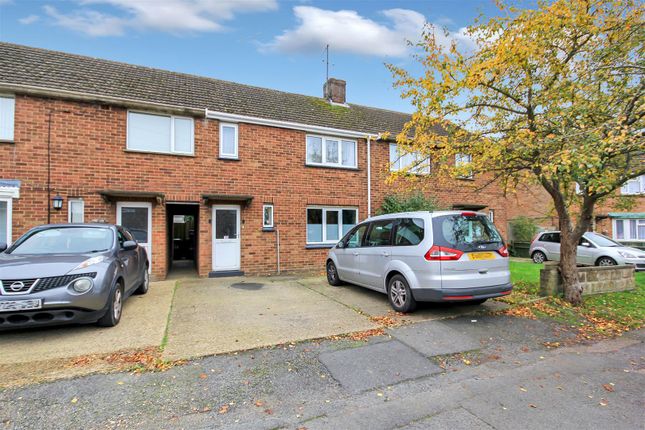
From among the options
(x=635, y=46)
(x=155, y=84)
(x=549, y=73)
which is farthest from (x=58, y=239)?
(x=635, y=46)

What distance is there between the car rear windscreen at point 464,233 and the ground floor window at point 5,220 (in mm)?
9378

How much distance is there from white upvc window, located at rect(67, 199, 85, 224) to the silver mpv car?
7.35 m

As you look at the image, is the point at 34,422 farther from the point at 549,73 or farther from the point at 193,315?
the point at 549,73

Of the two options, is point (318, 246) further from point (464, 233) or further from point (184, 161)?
point (464, 233)

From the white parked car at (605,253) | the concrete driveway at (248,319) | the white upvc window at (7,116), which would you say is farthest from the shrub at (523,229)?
the white upvc window at (7,116)

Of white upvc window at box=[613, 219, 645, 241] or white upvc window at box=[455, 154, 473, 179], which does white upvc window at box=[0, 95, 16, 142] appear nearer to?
white upvc window at box=[455, 154, 473, 179]

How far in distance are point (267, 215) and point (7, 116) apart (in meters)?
6.70

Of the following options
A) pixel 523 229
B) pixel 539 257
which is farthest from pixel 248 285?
pixel 523 229

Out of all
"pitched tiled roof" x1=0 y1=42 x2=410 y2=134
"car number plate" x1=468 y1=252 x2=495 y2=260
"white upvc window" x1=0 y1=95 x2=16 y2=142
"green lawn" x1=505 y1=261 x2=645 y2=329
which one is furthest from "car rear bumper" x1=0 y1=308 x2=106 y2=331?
"green lawn" x1=505 y1=261 x2=645 y2=329

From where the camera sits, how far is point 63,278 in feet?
14.1

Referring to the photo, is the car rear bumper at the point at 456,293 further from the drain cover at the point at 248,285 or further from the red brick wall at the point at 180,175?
the red brick wall at the point at 180,175

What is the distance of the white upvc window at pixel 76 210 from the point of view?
8.39 m

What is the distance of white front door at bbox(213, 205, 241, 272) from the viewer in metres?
9.88

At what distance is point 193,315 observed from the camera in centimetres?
561
